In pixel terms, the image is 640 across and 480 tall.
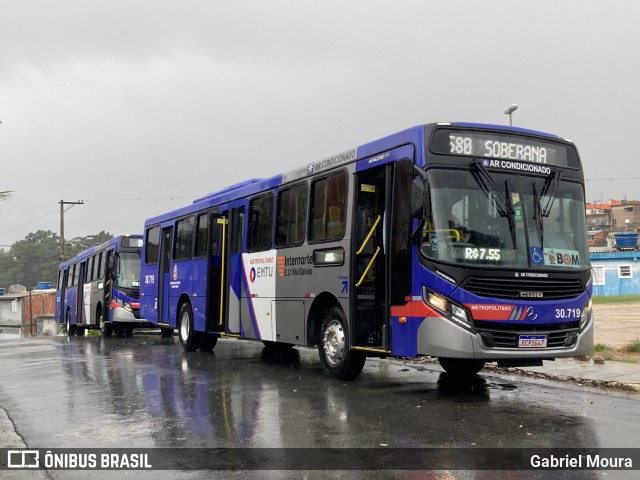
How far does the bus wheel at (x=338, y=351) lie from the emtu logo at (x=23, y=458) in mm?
4554

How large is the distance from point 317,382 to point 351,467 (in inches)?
182

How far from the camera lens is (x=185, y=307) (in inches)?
610

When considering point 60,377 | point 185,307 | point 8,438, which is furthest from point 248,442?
point 185,307

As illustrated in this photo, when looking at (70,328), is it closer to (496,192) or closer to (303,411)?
(303,411)

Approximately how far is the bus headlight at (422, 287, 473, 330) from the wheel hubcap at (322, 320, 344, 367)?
2.08 metres

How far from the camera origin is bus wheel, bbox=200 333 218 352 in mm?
15258

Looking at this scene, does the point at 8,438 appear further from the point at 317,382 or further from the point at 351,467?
the point at 317,382

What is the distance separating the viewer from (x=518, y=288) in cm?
795

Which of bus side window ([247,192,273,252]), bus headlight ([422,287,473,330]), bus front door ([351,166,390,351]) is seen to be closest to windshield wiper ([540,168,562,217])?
bus headlight ([422,287,473,330])

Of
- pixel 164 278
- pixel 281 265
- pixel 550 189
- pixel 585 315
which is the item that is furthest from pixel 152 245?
pixel 585 315

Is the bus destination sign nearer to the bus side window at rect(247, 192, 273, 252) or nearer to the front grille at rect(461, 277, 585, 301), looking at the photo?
the front grille at rect(461, 277, 585, 301)


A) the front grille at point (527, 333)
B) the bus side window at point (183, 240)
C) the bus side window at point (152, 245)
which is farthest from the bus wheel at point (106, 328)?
the front grille at point (527, 333)

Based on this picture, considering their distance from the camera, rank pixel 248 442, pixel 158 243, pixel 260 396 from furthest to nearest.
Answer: pixel 158 243, pixel 260 396, pixel 248 442

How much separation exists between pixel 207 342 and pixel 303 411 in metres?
8.22
